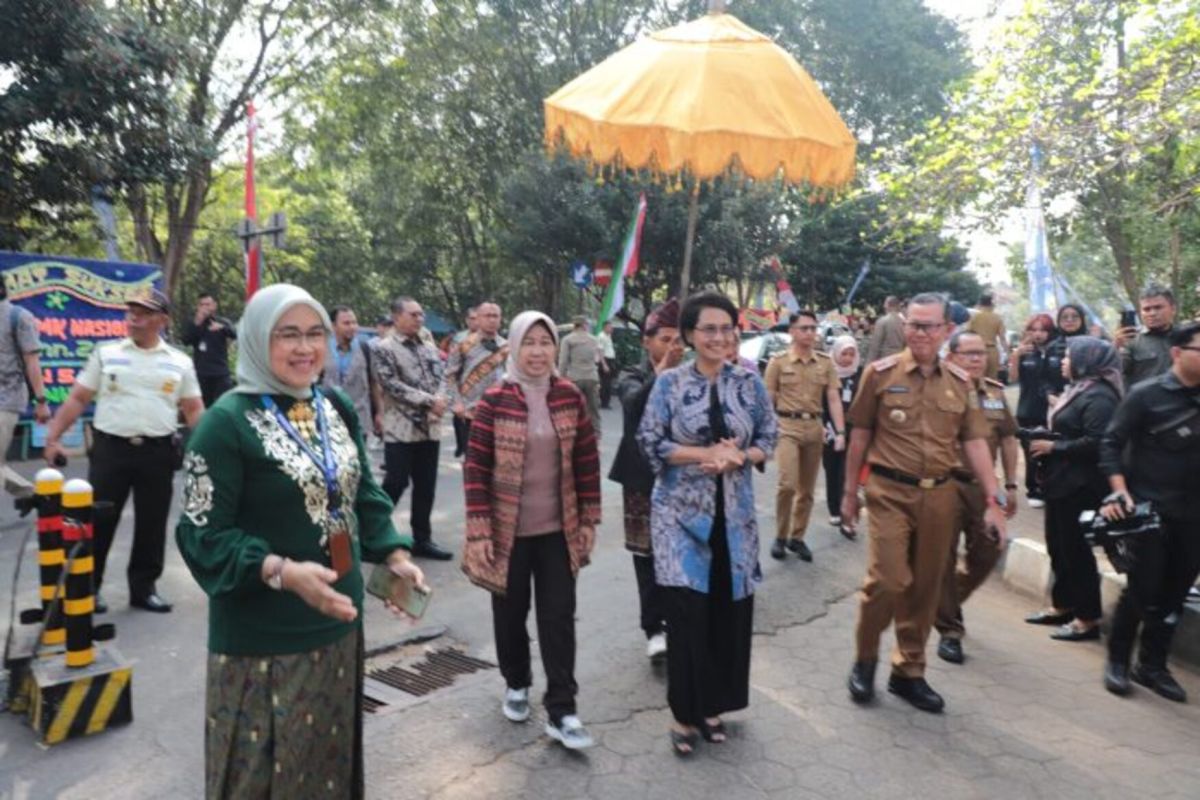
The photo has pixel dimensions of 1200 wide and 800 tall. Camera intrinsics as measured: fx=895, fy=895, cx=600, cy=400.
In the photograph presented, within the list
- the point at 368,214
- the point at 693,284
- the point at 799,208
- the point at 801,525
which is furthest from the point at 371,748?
the point at 368,214

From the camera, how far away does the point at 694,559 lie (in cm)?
A: 377

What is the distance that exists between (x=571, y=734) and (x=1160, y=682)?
126 inches

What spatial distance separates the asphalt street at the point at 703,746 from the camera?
3557 mm

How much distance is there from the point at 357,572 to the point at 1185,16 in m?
9.54

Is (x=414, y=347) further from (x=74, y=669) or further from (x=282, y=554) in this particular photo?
(x=282, y=554)

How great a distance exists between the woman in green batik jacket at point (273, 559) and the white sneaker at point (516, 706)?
1563 mm

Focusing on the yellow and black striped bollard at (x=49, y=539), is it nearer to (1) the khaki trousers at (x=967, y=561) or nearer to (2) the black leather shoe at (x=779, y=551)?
(1) the khaki trousers at (x=967, y=561)

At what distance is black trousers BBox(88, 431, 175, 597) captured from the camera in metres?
5.08

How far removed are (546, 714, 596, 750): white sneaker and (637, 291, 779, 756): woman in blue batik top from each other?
38 cm

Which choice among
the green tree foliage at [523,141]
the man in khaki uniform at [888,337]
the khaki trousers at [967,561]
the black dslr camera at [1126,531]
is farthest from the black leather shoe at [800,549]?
the green tree foliage at [523,141]

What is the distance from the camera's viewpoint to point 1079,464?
5.31 meters

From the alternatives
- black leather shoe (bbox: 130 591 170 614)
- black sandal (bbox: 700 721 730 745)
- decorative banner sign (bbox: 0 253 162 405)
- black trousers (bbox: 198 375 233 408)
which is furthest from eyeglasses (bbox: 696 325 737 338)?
decorative banner sign (bbox: 0 253 162 405)

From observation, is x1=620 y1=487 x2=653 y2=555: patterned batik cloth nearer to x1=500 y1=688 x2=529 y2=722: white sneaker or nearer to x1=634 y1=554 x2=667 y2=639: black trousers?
x1=634 y1=554 x2=667 y2=639: black trousers

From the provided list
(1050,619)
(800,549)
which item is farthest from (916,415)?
(800,549)
